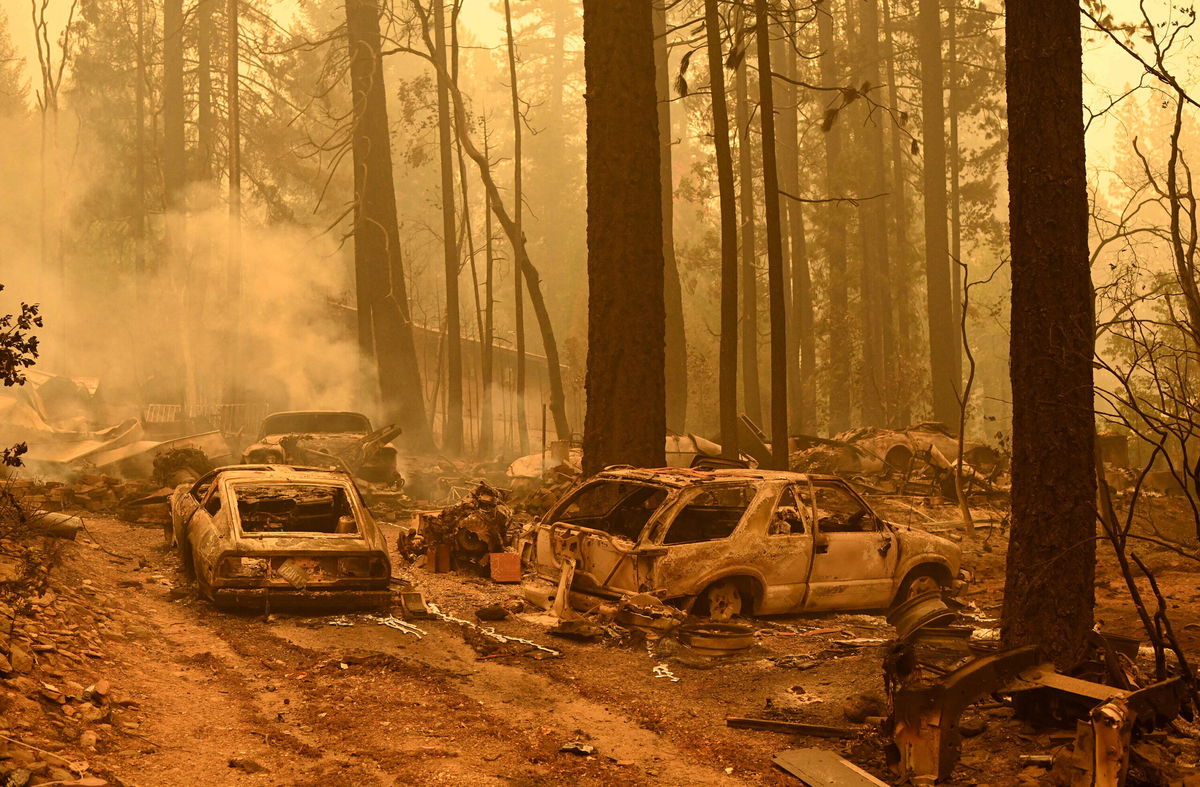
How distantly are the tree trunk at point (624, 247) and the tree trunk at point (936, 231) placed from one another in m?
18.4

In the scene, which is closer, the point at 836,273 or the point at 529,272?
the point at 529,272

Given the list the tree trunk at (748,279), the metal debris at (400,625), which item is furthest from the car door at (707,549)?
the tree trunk at (748,279)

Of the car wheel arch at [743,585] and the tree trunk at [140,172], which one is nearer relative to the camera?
the car wheel arch at [743,585]

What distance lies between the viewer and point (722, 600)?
10.4 metres

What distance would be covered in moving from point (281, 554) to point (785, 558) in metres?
4.54

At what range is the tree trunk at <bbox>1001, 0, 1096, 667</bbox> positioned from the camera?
7332mm

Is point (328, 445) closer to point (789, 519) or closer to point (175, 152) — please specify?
point (789, 519)

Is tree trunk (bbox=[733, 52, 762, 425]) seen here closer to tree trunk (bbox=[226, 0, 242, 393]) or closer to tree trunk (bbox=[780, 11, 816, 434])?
tree trunk (bbox=[780, 11, 816, 434])

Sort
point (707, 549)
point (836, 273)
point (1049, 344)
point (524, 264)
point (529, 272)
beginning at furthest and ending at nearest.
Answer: point (836, 273) < point (529, 272) < point (524, 264) < point (707, 549) < point (1049, 344)

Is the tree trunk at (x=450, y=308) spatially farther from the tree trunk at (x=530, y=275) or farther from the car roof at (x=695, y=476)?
the car roof at (x=695, y=476)

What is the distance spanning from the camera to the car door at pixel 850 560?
35.7ft

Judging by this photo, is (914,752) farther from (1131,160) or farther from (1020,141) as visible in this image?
(1131,160)

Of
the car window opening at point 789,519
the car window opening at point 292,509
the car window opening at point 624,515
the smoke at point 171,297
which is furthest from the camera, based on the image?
the smoke at point 171,297

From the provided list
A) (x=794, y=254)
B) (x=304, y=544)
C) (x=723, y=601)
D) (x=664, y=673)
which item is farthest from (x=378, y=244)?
(x=664, y=673)
